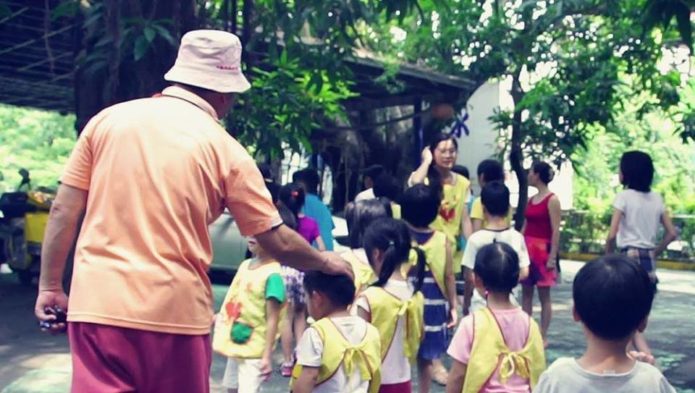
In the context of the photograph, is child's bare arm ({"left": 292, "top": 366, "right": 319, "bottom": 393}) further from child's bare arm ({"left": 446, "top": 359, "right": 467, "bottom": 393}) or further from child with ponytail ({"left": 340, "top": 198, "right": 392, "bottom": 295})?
child with ponytail ({"left": 340, "top": 198, "right": 392, "bottom": 295})

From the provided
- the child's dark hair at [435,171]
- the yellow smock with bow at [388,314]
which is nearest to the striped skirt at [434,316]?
the yellow smock with bow at [388,314]

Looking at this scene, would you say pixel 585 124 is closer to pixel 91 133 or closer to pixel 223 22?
pixel 223 22

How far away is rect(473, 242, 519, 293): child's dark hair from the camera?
5418 millimetres

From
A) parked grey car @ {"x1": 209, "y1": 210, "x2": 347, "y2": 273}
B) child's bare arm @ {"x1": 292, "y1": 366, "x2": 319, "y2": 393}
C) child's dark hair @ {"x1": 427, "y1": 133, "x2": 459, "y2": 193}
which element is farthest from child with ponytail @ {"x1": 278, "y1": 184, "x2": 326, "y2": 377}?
parked grey car @ {"x1": 209, "y1": 210, "x2": 347, "y2": 273}

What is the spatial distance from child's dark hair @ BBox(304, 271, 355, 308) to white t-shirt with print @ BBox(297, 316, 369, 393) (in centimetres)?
8

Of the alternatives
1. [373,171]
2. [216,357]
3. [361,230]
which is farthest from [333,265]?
[373,171]

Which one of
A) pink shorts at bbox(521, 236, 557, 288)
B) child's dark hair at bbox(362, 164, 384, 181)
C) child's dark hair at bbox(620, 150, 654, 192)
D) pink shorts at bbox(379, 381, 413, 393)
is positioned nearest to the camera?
pink shorts at bbox(379, 381, 413, 393)

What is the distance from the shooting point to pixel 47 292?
419 cm

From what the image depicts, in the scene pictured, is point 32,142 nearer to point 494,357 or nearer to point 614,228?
point 614,228

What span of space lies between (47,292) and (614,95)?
1168cm

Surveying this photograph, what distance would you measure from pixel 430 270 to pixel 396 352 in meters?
1.36

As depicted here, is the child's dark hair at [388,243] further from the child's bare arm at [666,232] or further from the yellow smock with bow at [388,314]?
the child's bare arm at [666,232]

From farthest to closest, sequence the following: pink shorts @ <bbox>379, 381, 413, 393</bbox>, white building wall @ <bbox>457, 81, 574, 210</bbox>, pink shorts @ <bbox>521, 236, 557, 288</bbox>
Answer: white building wall @ <bbox>457, 81, 574, 210</bbox>, pink shorts @ <bbox>521, 236, 557, 288</bbox>, pink shorts @ <bbox>379, 381, 413, 393</bbox>

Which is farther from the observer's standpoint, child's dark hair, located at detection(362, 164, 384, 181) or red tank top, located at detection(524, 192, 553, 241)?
child's dark hair, located at detection(362, 164, 384, 181)
